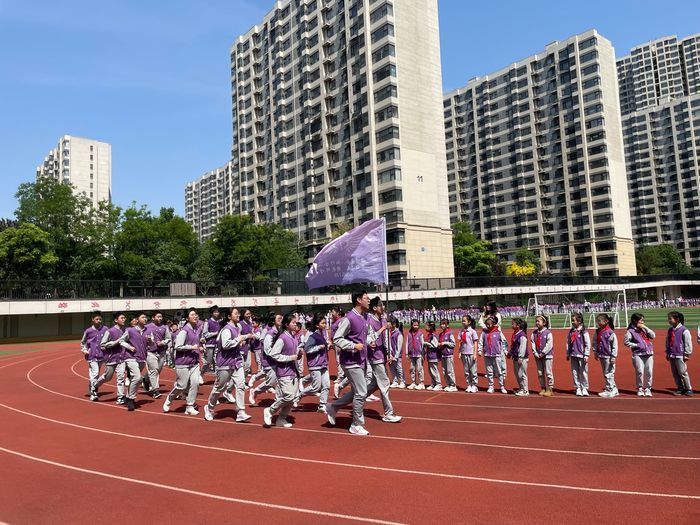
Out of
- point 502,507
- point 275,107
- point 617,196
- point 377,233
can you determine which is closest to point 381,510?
point 502,507

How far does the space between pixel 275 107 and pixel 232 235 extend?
109 ft

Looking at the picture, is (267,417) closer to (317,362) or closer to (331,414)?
(331,414)

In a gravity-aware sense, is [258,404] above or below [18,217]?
below

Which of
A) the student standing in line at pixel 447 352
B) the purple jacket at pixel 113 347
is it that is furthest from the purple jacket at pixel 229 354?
the student standing in line at pixel 447 352

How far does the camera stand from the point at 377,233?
16109 millimetres

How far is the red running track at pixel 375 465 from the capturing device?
18.9 ft

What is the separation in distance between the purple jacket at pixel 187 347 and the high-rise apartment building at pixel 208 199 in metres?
146

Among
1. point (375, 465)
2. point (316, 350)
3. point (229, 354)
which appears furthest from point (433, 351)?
point (375, 465)

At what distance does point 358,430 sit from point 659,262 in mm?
111129

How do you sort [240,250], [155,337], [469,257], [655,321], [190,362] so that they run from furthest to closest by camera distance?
[469,257]
[240,250]
[655,321]
[155,337]
[190,362]

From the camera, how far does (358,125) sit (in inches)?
2837

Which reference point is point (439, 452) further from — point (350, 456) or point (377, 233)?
point (377, 233)

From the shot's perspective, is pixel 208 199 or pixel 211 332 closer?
pixel 211 332

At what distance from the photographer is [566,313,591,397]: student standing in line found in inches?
505
